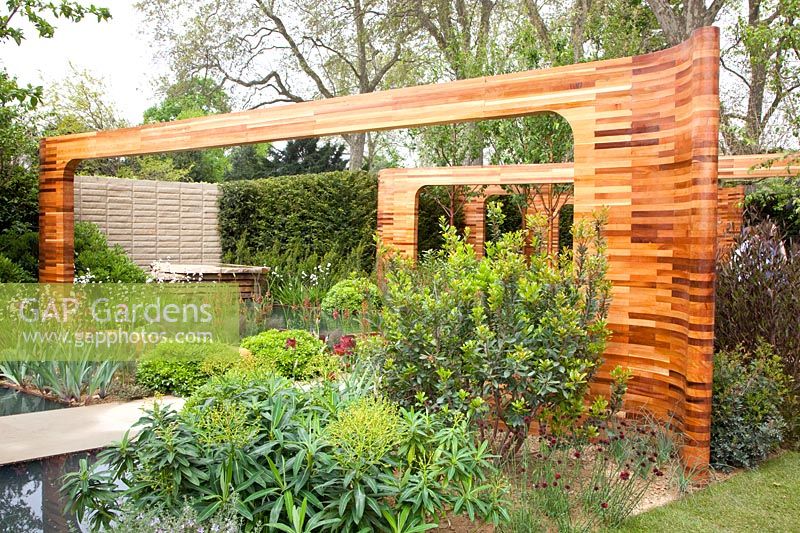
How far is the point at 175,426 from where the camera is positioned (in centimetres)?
294

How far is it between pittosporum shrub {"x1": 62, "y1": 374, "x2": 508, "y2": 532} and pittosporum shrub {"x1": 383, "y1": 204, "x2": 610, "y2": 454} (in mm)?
677

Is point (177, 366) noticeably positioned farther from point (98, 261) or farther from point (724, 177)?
point (724, 177)

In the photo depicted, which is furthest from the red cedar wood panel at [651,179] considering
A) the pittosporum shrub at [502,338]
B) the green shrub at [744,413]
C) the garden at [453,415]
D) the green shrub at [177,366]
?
the green shrub at [177,366]

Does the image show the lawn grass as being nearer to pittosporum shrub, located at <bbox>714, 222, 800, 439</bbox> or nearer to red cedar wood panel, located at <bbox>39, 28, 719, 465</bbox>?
red cedar wood panel, located at <bbox>39, 28, 719, 465</bbox>

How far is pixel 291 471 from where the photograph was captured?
2.86 m

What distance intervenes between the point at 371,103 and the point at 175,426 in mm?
3674

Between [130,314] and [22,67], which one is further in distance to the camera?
[22,67]

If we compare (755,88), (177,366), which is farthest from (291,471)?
(755,88)

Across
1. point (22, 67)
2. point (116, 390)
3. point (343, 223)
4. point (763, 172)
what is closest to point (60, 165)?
point (116, 390)

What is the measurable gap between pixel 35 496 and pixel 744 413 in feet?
13.6

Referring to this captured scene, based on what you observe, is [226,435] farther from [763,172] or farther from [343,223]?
[343,223]

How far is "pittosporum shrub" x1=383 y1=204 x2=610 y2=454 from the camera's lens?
12.1 ft

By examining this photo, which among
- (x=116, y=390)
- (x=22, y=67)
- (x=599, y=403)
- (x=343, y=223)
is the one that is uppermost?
(x=22, y=67)

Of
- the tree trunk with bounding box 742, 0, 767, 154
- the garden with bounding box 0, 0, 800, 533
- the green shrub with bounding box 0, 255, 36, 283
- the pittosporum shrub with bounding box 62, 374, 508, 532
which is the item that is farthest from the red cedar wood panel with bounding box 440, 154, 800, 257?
the green shrub with bounding box 0, 255, 36, 283
